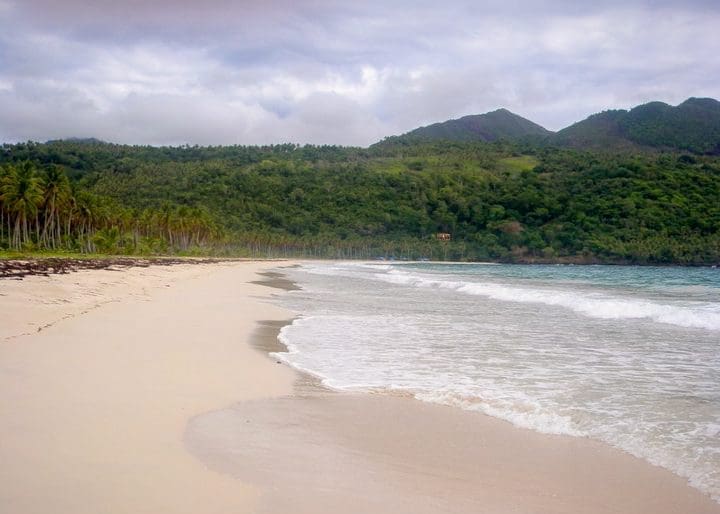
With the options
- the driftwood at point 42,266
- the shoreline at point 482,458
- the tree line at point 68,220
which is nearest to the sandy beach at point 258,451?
the shoreline at point 482,458

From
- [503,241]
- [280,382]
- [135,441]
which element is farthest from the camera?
[503,241]

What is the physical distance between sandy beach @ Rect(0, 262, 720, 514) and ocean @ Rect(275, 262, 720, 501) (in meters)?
0.51

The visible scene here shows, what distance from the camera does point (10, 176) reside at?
57.0m

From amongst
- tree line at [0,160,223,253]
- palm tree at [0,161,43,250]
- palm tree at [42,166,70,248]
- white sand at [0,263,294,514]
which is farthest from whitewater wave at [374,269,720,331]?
palm tree at [42,166,70,248]

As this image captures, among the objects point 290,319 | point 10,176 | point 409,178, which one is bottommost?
point 290,319

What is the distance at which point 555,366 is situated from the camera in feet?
30.4

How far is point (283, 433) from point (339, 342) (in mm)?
5958

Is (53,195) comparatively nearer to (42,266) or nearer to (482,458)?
(42,266)

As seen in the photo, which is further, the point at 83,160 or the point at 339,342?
the point at 83,160

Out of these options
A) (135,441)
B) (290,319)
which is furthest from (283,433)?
(290,319)

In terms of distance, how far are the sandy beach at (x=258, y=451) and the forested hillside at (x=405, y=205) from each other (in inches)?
2563

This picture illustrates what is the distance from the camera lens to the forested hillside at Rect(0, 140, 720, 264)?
9431cm

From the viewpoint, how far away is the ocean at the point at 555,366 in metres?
5.91

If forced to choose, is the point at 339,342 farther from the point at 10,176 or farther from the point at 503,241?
the point at 503,241
